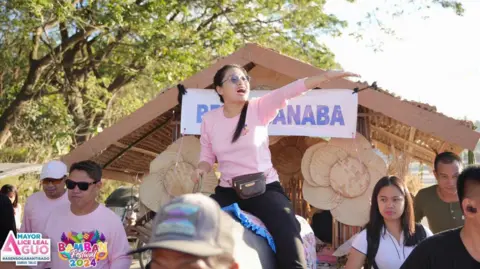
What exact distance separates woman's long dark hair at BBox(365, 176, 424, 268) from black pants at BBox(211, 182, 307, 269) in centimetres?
65

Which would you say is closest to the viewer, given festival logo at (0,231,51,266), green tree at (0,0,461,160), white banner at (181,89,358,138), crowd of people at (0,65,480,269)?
crowd of people at (0,65,480,269)

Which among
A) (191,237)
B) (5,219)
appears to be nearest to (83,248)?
(5,219)

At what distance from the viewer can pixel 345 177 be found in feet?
19.4

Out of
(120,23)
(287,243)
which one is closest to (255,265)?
(287,243)

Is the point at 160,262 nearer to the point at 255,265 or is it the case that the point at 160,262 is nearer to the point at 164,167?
the point at 255,265

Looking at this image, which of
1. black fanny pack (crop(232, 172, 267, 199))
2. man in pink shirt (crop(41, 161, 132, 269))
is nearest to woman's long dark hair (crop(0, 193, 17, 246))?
man in pink shirt (crop(41, 161, 132, 269))

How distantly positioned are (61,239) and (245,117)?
62.5 inches

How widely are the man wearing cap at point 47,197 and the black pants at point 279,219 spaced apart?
172cm

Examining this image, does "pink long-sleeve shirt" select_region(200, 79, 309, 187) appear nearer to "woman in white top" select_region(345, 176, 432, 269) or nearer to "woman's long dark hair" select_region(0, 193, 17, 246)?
"woman in white top" select_region(345, 176, 432, 269)

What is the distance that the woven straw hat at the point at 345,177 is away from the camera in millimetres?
5898

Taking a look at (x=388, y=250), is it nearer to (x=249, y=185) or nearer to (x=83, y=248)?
(x=249, y=185)

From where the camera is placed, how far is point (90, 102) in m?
16.1

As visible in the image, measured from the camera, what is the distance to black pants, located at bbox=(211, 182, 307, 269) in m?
3.51

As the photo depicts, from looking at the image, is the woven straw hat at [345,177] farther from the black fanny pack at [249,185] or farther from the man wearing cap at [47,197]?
the man wearing cap at [47,197]
